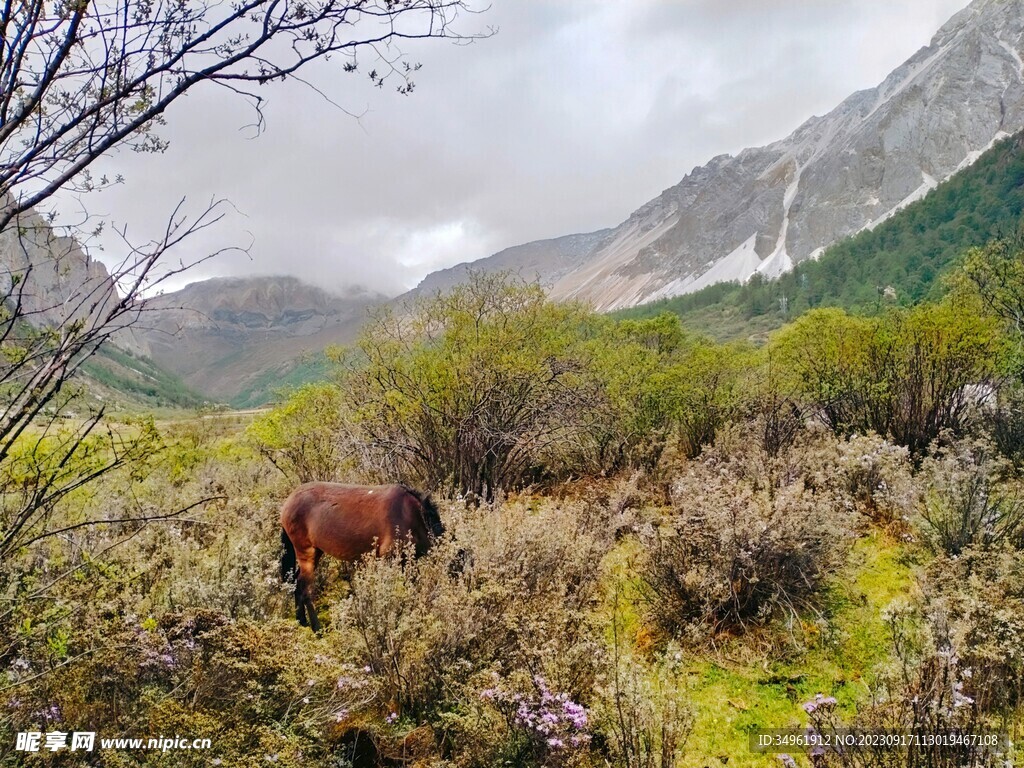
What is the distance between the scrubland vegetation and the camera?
9.41ft

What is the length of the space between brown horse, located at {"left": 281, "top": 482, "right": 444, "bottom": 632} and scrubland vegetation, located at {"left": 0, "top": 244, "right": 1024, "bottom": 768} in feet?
1.10

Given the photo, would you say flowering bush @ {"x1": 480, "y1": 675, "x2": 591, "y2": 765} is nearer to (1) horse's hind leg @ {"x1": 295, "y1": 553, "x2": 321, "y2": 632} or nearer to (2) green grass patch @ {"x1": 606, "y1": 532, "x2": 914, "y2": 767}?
(2) green grass patch @ {"x1": 606, "y1": 532, "x2": 914, "y2": 767}

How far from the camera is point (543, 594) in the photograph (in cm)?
457

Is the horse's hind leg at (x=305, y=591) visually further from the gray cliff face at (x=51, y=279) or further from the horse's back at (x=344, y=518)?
the gray cliff face at (x=51, y=279)

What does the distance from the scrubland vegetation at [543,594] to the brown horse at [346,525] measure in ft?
1.10

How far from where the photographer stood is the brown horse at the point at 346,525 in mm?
5203

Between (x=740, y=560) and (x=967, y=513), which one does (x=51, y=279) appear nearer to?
(x=740, y=560)

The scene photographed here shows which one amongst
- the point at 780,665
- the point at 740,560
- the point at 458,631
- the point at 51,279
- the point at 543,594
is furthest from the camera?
the point at 740,560

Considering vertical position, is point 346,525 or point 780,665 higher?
point 346,525

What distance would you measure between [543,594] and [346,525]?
6.89ft

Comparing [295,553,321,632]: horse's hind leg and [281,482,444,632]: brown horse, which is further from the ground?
[281,482,444,632]: brown horse

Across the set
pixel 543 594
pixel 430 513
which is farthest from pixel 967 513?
pixel 430 513

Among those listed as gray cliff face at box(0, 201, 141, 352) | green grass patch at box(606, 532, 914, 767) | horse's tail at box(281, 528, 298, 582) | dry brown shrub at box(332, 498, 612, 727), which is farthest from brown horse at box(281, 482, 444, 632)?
gray cliff face at box(0, 201, 141, 352)

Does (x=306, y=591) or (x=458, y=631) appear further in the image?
(x=306, y=591)
